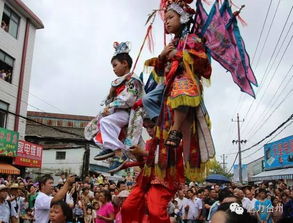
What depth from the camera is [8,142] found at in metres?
18.6

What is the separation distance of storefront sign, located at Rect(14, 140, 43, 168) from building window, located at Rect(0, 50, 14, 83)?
419 cm

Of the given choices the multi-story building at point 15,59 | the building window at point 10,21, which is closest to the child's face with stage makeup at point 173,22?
the multi-story building at point 15,59

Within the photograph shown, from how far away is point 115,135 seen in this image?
3.15m

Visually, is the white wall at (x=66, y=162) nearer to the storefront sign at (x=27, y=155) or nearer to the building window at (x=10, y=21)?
the storefront sign at (x=27, y=155)

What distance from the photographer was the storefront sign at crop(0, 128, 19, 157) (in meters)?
18.0

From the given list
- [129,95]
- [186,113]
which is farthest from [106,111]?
[186,113]

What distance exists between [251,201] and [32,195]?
7.13 metres

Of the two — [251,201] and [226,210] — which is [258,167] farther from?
[226,210]

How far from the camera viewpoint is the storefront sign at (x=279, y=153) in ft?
80.0

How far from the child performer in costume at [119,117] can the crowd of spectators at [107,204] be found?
0.67 metres

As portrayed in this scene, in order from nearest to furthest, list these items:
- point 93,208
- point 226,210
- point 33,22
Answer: point 226,210 < point 93,208 < point 33,22

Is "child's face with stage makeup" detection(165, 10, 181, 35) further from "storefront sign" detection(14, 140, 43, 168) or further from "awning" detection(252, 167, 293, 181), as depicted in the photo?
"awning" detection(252, 167, 293, 181)

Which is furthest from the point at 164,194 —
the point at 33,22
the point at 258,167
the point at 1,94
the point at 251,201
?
the point at 258,167

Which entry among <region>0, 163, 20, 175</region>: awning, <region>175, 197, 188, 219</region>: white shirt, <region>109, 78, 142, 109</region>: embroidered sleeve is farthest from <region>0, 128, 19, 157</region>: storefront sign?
<region>109, 78, 142, 109</region>: embroidered sleeve
